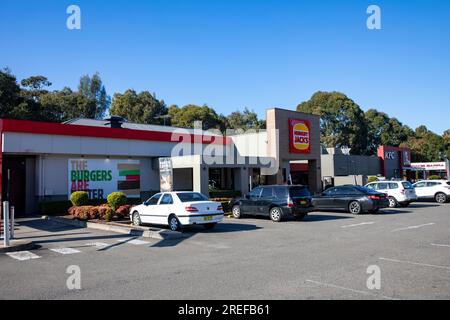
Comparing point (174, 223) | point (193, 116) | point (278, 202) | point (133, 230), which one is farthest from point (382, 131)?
point (133, 230)

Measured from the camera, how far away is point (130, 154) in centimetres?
2584

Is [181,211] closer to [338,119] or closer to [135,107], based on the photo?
[135,107]

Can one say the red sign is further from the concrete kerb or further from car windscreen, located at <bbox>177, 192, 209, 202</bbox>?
the concrete kerb

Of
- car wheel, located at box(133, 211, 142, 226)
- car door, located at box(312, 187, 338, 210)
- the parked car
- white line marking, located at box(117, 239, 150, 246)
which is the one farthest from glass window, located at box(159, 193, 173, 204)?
car door, located at box(312, 187, 338, 210)

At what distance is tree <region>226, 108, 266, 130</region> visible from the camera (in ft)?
247

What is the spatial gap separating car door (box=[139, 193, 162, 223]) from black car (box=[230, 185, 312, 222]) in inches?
185

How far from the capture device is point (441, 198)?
1022 inches

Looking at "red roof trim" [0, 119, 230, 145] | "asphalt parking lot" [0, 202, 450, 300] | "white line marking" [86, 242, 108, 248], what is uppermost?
"red roof trim" [0, 119, 230, 145]

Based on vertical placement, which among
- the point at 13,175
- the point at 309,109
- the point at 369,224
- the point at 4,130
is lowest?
the point at 369,224
